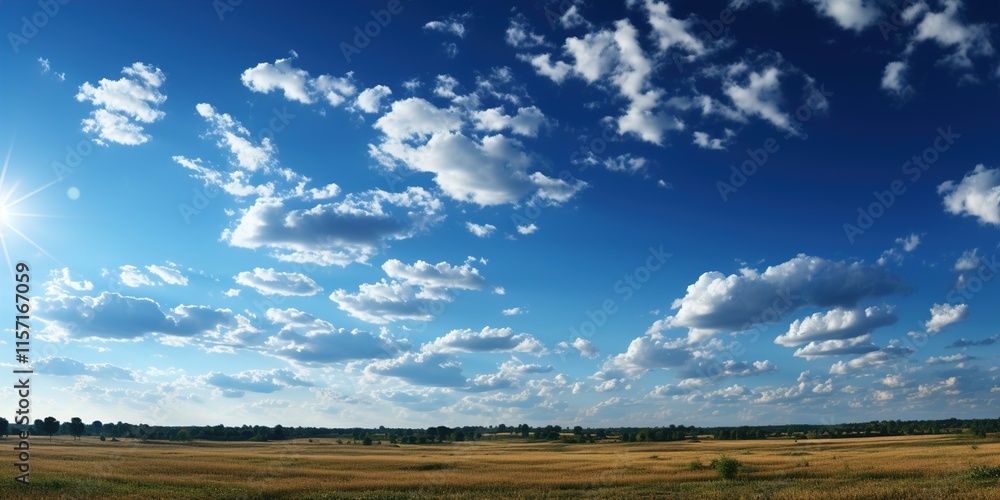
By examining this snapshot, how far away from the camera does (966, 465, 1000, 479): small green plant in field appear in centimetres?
4841

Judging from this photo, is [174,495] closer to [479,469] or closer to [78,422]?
[479,469]

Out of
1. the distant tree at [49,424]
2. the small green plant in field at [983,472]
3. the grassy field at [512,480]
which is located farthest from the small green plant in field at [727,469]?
the distant tree at [49,424]

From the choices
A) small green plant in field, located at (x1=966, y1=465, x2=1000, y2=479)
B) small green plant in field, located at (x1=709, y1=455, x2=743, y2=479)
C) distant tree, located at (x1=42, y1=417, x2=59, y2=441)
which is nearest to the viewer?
small green plant in field, located at (x1=966, y1=465, x2=1000, y2=479)

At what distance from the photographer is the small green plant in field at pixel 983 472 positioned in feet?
159

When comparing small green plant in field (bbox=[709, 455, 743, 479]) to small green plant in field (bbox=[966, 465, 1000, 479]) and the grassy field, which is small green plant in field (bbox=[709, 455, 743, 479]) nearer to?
the grassy field

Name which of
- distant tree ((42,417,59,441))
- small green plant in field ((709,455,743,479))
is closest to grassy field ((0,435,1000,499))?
small green plant in field ((709,455,743,479))

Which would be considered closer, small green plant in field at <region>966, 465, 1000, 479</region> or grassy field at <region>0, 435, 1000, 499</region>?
grassy field at <region>0, 435, 1000, 499</region>

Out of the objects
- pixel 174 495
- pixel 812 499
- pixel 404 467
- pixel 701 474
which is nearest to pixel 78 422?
pixel 404 467

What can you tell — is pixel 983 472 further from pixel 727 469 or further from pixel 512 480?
pixel 512 480

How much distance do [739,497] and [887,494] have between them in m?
9.51

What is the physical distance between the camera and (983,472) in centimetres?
4922

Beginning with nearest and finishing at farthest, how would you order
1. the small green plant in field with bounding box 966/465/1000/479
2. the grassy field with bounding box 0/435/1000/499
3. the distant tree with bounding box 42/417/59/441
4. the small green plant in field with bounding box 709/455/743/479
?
the grassy field with bounding box 0/435/1000/499
the small green plant in field with bounding box 966/465/1000/479
the small green plant in field with bounding box 709/455/743/479
the distant tree with bounding box 42/417/59/441

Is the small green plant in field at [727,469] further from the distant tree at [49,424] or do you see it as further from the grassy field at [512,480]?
the distant tree at [49,424]

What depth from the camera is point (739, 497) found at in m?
41.2
